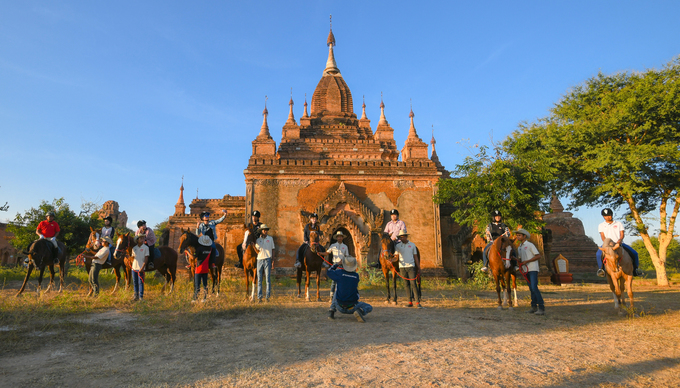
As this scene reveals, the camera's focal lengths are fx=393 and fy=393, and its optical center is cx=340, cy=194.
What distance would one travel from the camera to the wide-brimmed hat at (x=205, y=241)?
337 inches

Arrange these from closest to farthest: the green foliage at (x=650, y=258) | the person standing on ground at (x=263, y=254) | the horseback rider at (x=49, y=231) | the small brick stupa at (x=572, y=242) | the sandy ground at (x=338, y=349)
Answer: the sandy ground at (x=338, y=349) → the person standing on ground at (x=263, y=254) → the horseback rider at (x=49, y=231) → the small brick stupa at (x=572, y=242) → the green foliage at (x=650, y=258)

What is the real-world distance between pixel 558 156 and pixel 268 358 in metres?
18.2

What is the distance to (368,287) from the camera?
14391 millimetres

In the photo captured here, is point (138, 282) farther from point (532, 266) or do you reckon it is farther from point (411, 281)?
point (532, 266)

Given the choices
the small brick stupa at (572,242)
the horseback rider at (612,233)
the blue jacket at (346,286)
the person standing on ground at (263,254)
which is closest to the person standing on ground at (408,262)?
the blue jacket at (346,286)

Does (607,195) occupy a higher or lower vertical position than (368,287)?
higher

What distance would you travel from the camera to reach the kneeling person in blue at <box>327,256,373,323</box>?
6.88 m

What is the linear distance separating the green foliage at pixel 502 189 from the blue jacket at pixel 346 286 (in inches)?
418

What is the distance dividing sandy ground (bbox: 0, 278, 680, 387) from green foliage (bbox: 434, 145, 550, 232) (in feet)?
28.2

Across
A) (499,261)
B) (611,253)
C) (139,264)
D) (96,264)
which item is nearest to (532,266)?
(499,261)

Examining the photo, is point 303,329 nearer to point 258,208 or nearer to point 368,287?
point 368,287

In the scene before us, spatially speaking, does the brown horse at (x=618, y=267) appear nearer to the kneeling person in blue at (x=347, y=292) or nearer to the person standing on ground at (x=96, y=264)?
the kneeling person in blue at (x=347, y=292)

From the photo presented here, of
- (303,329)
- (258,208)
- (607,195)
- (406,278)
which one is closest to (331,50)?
(258,208)

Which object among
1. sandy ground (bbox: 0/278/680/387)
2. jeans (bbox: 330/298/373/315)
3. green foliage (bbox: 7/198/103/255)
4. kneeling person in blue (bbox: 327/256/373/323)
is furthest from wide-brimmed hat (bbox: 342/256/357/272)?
green foliage (bbox: 7/198/103/255)
